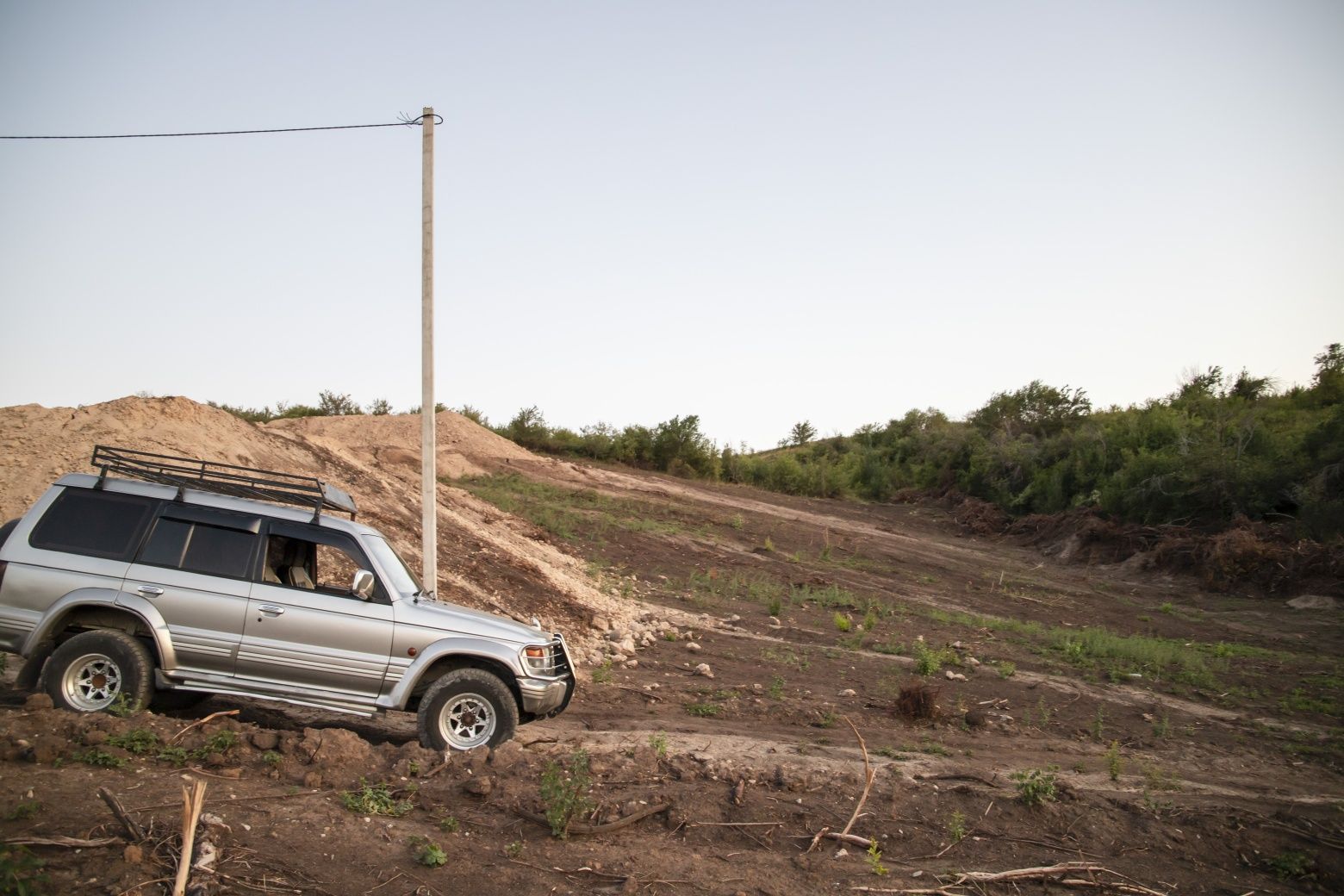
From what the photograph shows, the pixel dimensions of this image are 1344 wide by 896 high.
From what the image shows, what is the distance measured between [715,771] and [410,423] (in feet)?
109

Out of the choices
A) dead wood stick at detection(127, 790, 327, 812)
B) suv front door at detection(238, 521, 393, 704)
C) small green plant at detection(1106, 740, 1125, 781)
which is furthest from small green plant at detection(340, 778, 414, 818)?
small green plant at detection(1106, 740, 1125, 781)

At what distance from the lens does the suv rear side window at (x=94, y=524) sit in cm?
709

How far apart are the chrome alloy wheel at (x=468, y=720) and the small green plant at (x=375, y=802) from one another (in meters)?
1.00

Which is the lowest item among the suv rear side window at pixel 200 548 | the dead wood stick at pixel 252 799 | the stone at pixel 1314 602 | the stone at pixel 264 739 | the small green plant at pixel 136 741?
the stone at pixel 1314 602

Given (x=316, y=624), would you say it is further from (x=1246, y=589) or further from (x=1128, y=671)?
(x=1246, y=589)

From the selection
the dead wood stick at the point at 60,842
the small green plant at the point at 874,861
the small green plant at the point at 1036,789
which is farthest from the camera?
the small green plant at the point at 1036,789

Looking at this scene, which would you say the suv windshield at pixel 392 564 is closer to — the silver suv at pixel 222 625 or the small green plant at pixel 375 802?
the silver suv at pixel 222 625

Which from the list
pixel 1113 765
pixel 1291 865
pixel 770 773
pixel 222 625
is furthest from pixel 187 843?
pixel 1113 765

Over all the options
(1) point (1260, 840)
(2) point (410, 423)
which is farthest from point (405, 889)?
(2) point (410, 423)

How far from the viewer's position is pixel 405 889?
482 centimetres

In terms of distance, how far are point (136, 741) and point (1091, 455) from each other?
3591 cm

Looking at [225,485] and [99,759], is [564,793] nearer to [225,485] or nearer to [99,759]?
[99,759]

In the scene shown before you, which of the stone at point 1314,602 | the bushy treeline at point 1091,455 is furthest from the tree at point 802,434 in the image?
the stone at point 1314,602

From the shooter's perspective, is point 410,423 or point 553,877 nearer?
point 553,877
